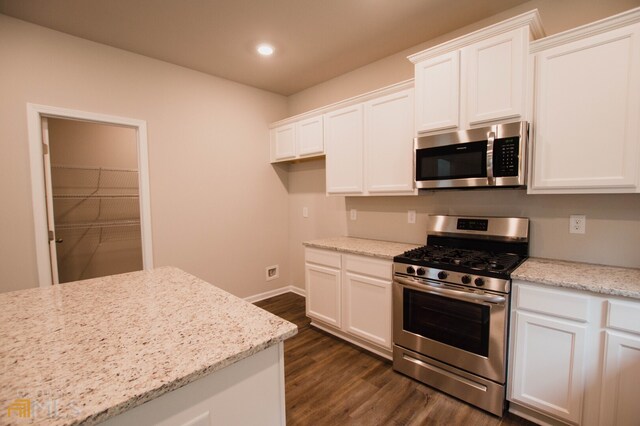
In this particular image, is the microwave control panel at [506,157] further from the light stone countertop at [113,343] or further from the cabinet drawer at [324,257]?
the light stone countertop at [113,343]

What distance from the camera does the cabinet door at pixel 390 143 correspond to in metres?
2.49

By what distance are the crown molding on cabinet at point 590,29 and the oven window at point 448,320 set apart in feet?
5.37

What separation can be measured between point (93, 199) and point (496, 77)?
465cm

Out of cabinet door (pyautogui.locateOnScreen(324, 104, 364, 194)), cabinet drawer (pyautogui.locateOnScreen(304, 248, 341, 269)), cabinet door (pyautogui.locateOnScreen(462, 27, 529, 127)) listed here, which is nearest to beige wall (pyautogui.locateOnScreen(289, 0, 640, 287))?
cabinet door (pyautogui.locateOnScreen(324, 104, 364, 194))

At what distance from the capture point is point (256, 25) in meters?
2.40

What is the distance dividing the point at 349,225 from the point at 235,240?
1.41 meters

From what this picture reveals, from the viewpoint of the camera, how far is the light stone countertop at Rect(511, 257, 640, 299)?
4.90 ft

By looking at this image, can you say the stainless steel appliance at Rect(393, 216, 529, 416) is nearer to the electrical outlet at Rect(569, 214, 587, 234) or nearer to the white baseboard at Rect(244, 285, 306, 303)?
the electrical outlet at Rect(569, 214, 587, 234)

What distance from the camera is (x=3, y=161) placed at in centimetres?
227

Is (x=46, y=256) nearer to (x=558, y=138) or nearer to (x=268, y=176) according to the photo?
(x=268, y=176)

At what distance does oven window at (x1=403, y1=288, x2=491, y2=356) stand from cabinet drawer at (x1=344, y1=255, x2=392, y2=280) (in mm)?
226

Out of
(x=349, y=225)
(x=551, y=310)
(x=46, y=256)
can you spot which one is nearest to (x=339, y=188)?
(x=349, y=225)

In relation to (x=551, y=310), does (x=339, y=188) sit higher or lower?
higher

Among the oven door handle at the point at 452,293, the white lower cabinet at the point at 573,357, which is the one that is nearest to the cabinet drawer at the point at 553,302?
the white lower cabinet at the point at 573,357
